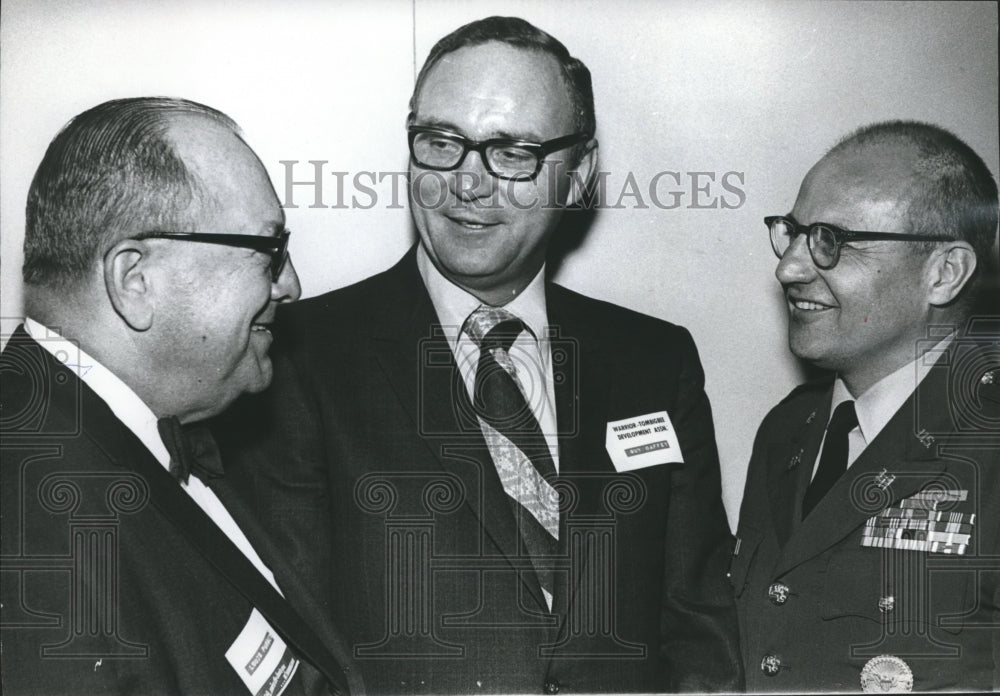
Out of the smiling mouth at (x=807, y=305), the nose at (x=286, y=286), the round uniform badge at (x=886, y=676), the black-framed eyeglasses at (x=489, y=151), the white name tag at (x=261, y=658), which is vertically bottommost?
the round uniform badge at (x=886, y=676)

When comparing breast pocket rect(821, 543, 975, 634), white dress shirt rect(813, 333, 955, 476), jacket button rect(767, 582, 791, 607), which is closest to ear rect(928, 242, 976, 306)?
white dress shirt rect(813, 333, 955, 476)

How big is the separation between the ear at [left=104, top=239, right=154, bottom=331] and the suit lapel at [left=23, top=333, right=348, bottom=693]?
0.16 m

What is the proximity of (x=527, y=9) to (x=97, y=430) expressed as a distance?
1312mm

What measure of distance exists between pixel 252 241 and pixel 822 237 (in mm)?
1282

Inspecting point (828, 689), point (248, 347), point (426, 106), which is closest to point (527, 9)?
point (426, 106)

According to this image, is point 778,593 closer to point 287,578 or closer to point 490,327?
point 490,327

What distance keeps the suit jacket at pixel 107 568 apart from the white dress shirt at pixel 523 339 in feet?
1.96

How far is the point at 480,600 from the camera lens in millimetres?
2219

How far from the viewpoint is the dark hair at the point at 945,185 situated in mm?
2301

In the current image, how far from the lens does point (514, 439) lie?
2250 millimetres

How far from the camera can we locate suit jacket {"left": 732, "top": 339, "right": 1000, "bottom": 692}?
226 centimetres

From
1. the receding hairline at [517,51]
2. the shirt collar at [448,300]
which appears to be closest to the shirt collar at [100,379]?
the shirt collar at [448,300]

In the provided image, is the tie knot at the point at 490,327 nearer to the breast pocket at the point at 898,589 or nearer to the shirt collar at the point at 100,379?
the shirt collar at the point at 100,379

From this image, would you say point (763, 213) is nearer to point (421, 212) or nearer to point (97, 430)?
point (421, 212)
